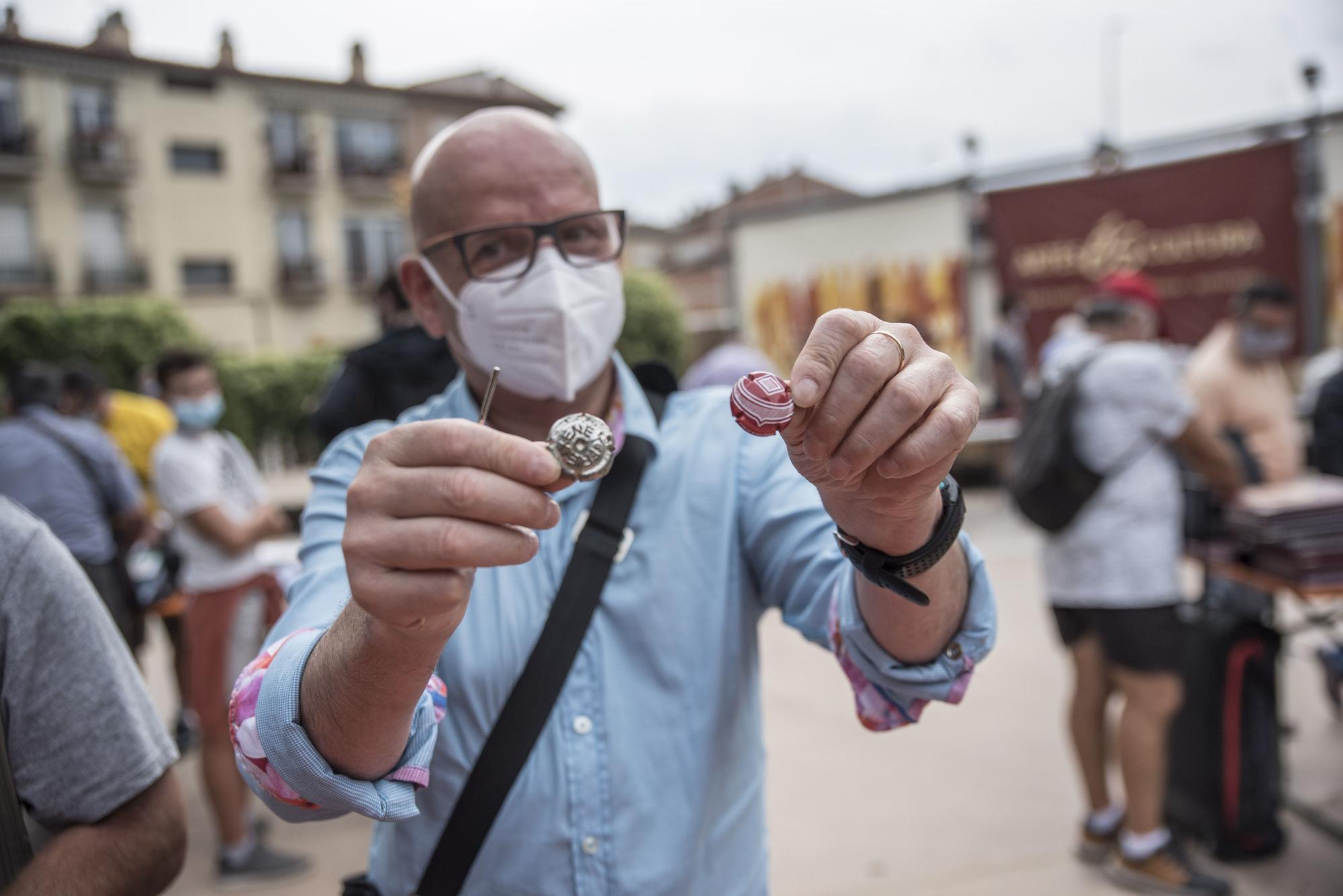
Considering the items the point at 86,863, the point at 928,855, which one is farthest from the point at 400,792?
the point at 928,855

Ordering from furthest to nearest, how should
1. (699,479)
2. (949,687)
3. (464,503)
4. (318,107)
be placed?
(318,107)
(699,479)
(949,687)
(464,503)

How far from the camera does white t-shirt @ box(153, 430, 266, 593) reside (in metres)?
3.59

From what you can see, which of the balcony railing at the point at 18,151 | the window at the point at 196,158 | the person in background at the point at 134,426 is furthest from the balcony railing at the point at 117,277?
the person in background at the point at 134,426

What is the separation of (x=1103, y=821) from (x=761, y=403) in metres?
3.24

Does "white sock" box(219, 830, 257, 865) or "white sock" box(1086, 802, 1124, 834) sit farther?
"white sock" box(219, 830, 257, 865)

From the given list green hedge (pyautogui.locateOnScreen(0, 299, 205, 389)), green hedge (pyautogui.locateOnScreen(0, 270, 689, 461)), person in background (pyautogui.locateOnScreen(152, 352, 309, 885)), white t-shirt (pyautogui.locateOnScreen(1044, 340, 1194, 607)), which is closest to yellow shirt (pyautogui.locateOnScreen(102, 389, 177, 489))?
person in background (pyautogui.locateOnScreen(152, 352, 309, 885))

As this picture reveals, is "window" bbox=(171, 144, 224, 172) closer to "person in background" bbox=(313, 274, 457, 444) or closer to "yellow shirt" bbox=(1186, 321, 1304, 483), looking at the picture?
"person in background" bbox=(313, 274, 457, 444)

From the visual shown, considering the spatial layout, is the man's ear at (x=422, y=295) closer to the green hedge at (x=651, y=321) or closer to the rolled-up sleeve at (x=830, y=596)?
the rolled-up sleeve at (x=830, y=596)

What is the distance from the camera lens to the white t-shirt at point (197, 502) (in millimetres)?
3594

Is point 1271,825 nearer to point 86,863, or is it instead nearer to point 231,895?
point 86,863

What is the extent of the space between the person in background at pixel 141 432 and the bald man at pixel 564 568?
287 cm

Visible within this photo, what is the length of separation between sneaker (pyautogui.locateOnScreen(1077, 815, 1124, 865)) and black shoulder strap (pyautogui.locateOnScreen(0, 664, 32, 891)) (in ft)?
11.1

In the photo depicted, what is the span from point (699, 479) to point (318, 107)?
102ft

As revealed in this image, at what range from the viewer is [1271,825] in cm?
320
